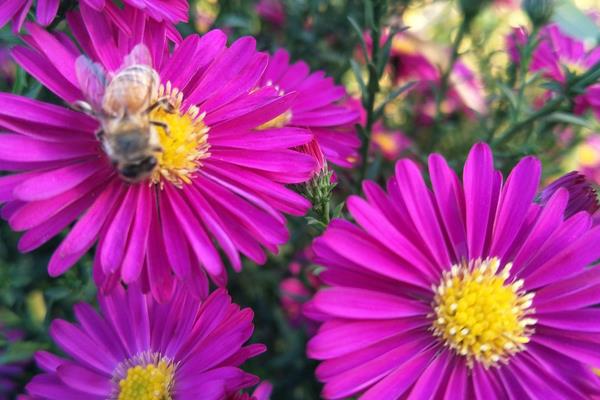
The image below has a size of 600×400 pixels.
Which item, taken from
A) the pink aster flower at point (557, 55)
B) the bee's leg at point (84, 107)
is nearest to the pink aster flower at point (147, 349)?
the bee's leg at point (84, 107)

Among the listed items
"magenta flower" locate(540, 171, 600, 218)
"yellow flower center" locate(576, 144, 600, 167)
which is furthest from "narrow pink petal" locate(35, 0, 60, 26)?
"yellow flower center" locate(576, 144, 600, 167)

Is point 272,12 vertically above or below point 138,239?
above

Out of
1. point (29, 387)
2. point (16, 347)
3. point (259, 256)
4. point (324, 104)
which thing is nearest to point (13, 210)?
point (29, 387)

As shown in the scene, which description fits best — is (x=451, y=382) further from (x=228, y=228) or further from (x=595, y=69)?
(x=595, y=69)

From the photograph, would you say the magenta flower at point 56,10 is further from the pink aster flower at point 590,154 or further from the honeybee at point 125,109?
the pink aster flower at point 590,154

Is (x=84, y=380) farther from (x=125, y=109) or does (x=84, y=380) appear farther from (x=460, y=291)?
(x=460, y=291)

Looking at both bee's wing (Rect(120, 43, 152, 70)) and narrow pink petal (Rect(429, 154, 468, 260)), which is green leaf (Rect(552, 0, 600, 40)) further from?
bee's wing (Rect(120, 43, 152, 70))

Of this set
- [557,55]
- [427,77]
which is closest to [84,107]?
[557,55]
